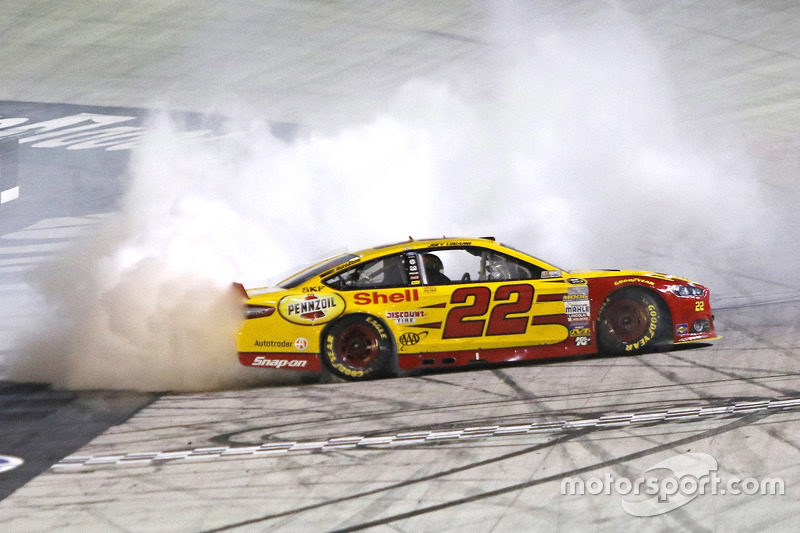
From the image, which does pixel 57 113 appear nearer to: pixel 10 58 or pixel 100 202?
pixel 100 202

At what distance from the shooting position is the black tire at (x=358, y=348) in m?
8.05

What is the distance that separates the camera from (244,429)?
21.1 feet

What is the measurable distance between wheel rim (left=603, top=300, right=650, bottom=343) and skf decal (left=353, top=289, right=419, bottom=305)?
1919mm

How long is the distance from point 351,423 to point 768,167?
72.9 feet

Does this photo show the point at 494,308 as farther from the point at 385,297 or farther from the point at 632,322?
the point at 632,322

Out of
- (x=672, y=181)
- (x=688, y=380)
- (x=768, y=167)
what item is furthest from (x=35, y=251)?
(x=768, y=167)

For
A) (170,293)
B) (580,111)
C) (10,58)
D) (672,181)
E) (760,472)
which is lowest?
(760,472)

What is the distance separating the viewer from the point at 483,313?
26.8 ft

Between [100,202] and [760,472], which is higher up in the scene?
[100,202]

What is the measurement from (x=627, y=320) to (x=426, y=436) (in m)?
3.31

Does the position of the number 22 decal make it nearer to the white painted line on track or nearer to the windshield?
the windshield

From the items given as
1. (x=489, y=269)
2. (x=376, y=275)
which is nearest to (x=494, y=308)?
(x=489, y=269)

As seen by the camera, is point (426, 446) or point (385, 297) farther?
point (385, 297)

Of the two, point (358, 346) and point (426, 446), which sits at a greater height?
point (358, 346)
